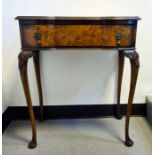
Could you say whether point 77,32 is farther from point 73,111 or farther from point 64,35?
point 73,111

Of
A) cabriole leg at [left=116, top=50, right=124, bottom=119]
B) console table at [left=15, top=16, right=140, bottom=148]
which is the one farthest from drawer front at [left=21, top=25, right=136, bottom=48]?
cabriole leg at [left=116, top=50, right=124, bottom=119]

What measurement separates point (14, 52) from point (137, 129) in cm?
111

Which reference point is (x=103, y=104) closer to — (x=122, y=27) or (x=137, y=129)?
(x=137, y=129)

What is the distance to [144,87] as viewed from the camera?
1646mm

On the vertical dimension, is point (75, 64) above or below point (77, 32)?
below

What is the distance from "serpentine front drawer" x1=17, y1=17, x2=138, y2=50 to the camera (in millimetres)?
1095

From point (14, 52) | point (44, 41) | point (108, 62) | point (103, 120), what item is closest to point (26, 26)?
point (44, 41)

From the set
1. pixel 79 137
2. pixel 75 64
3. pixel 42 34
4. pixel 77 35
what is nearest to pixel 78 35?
pixel 77 35

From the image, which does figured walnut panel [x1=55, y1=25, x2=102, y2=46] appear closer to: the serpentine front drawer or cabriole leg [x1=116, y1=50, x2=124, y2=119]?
the serpentine front drawer

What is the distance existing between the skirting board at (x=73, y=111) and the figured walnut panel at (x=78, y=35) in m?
0.71

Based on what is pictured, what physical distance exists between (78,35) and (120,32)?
234 mm

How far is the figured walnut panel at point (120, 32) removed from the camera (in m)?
1.10

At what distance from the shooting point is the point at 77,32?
1.11 meters

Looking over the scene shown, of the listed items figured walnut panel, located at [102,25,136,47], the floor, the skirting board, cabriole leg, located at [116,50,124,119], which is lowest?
the floor
